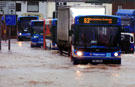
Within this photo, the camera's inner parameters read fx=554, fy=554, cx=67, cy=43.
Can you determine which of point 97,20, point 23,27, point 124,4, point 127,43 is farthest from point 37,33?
point 124,4

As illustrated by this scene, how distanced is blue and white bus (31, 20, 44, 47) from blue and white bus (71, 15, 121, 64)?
24.3 metres

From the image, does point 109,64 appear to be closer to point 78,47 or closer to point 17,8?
point 78,47

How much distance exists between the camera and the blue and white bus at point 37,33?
51.8m

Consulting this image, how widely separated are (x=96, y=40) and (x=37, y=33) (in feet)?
83.1

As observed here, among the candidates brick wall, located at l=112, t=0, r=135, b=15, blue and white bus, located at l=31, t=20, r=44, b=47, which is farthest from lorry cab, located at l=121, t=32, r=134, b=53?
brick wall, located at l=112, t=0, r=135, b=15

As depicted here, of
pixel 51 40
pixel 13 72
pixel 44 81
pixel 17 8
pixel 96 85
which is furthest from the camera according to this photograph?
pixel 17 8

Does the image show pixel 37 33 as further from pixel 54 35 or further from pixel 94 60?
pixel 94 60

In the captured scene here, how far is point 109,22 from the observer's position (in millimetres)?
27500

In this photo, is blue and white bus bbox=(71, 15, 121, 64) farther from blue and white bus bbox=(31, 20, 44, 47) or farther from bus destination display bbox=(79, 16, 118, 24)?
blue and white bus bbox=(31, 20, 44, 47)

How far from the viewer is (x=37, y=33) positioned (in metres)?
52.2

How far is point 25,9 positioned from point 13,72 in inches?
2834

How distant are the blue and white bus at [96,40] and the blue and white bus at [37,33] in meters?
24.3

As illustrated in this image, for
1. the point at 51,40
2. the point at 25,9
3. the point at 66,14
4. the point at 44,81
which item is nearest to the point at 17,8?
the point at 25,9

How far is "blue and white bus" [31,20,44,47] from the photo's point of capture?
2040 inches
